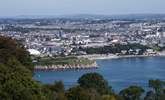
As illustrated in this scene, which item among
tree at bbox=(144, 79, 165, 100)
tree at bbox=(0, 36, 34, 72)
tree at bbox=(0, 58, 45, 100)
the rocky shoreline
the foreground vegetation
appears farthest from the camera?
the rocky shoreline

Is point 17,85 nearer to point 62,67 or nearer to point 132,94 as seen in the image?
point 132,94

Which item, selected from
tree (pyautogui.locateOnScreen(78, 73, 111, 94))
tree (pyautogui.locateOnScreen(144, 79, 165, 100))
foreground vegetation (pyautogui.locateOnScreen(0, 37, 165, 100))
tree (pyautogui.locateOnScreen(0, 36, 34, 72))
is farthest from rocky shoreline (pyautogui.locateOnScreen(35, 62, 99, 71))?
tree (pyautogui.locateOnScreen(0, 36, 34, 72))

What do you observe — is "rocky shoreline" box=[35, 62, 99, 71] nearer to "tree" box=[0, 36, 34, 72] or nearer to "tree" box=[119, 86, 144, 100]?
"tree" box=[119, 86, 144, 100]

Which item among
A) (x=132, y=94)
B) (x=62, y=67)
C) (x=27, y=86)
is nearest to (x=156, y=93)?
(x=132, y=94)

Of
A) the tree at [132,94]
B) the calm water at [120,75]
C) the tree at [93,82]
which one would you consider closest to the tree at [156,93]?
the tree at [132,94]

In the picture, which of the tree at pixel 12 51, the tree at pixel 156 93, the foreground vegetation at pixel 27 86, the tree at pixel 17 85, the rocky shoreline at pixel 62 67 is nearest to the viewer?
the tree at pixel 17 85

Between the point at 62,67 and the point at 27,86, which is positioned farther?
the point at 62,67

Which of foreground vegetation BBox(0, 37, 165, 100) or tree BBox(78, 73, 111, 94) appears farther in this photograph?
tree BBox(78, 73, 111, 94)

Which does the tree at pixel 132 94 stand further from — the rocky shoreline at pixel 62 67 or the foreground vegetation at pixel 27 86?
the rocky shoreline at pixel 62 67

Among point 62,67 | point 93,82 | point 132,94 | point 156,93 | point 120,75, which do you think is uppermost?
point 93,82
